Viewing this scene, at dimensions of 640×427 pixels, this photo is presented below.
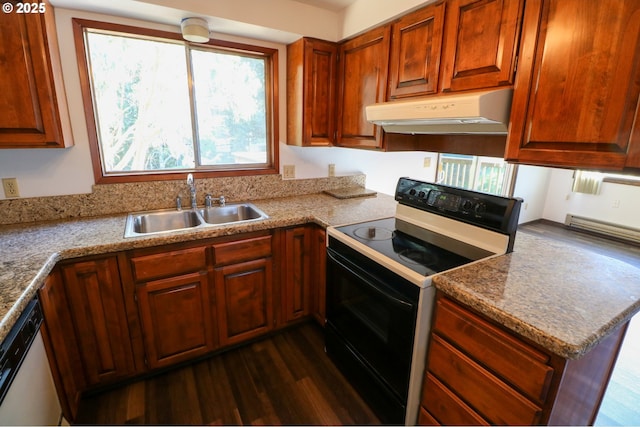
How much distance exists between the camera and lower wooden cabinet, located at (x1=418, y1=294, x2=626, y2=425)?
3.02 ft

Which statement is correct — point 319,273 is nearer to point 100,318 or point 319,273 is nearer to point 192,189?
point 192,189

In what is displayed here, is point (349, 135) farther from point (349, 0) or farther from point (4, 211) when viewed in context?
point (4, 211)

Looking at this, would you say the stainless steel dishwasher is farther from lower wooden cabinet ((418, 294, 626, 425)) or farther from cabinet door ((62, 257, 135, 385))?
lower wooden cabinet ((418, 294, 626, 425))

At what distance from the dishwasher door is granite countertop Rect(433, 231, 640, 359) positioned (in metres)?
1.47

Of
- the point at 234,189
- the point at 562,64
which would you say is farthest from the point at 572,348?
the point at 234,189

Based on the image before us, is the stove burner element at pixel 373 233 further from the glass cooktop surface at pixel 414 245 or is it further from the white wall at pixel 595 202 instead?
the white wall at pixel 595 202

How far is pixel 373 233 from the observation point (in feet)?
5.67

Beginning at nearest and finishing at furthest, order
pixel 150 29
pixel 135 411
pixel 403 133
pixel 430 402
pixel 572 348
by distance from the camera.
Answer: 1. pixel 572 348
2. pixel 430 402
3. pixel 135 411
4. pixel 150 29
5. pixel 403 133

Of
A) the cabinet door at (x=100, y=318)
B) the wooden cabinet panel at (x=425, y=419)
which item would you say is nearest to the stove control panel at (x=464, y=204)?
the wooden cabinet panel at (x=425, y=419)

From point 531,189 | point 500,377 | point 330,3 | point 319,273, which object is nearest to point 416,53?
point 330,3

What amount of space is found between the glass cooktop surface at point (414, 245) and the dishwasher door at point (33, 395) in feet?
4.61

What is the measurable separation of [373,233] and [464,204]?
49 centimetres

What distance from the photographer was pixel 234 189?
2.33 metres

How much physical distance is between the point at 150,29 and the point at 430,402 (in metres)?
2.55
